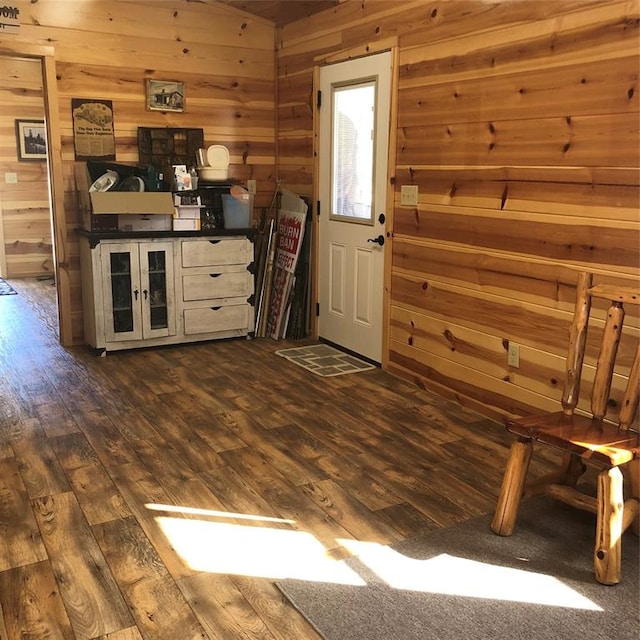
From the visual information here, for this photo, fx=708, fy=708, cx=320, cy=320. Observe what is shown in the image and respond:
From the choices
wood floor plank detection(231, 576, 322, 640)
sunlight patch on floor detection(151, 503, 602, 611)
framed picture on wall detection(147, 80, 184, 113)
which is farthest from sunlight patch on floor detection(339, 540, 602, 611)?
framed picture on wall detection(147, 80, 184, 113)

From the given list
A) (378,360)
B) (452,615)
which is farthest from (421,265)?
(452,615)

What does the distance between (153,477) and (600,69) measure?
2.67m

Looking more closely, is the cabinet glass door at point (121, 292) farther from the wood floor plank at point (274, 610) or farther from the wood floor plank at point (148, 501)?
the wood floor plank at point (274, 610)

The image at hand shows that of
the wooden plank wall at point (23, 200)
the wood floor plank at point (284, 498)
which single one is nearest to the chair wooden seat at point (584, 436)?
the wood floor plank at point (284, 498)

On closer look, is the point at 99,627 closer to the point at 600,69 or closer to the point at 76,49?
the point at 600,69

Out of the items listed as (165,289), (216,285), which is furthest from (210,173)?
(165,289)

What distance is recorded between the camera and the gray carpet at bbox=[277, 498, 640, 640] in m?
2.12

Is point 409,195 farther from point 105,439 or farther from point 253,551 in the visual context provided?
point 253,551

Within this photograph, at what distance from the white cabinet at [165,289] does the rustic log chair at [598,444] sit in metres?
3.17

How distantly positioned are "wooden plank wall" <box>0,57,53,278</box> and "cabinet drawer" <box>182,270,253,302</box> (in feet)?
12.7

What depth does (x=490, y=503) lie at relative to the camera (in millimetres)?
2918

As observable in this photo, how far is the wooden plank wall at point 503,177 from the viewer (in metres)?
3.11

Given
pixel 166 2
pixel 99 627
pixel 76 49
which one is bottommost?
pixel 99 627

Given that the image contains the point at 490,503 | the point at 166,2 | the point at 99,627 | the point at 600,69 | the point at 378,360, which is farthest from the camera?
the point at 166,2
